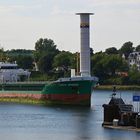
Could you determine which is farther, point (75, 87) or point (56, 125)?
point (75, 87)

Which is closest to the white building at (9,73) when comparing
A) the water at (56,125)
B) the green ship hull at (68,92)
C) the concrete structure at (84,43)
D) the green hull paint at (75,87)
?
the green ship hull at (68,92)

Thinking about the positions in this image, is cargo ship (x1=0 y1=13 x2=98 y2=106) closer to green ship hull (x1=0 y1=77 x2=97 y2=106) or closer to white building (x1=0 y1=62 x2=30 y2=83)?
green ship hull (x1=0 y1=77 x2=97 y2=106)

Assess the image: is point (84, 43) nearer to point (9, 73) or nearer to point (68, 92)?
point (68, 92)

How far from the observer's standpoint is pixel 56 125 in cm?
7150

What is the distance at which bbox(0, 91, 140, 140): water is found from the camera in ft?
201

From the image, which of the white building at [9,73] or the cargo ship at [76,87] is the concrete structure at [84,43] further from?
the white building at [9,73]

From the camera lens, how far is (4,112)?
301ft

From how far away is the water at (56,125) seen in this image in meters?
61.3

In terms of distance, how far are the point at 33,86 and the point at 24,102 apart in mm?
2509

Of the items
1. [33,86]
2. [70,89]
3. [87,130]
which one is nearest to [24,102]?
[33,86]

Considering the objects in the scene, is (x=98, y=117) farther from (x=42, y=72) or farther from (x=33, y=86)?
(x=42, y=72)

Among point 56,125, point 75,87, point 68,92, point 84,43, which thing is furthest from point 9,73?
point 56,125

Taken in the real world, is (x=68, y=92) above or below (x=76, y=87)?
below

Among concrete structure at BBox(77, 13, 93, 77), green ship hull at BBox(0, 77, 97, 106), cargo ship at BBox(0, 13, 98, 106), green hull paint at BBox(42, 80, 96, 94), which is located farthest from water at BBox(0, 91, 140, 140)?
concrete structure at BBox(77, 13, 93, 77)
